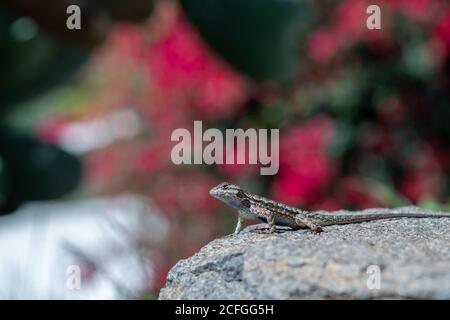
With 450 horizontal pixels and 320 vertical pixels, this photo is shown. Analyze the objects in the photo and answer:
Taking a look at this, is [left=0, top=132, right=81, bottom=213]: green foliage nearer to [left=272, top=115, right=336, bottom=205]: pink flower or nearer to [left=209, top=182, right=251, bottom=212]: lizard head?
[left=272, top=115, right=336, bottom=205]: pink flower

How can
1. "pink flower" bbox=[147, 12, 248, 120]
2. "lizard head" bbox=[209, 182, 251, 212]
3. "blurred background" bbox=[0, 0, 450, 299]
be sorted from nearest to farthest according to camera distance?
"lizard head" bbox=[209, 182, 251, 212] → "blurred background" bbox=[0, 0, 450, 299] → "pink flower" bbox=[147, 12, 248, 120]

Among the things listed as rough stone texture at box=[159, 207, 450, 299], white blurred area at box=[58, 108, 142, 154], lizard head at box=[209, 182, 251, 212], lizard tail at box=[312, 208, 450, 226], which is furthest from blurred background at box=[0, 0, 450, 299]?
rough stone texture at box=[159, 207, 450, 299]

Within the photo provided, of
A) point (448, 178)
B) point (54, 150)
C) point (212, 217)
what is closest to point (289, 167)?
point (212, 217)

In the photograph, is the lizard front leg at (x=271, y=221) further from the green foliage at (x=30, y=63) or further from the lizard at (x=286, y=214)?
the green foliage at (x=30, y=63)

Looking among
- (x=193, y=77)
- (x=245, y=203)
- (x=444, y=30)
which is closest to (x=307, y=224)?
(x=245, y=203)

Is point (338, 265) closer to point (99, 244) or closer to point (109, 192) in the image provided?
point (99, 244)

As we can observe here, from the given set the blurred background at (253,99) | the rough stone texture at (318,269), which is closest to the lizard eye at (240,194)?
the rough stone texture at (318,269)
